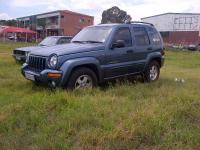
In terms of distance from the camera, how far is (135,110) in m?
5.59

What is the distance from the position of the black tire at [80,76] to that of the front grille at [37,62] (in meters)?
0.70

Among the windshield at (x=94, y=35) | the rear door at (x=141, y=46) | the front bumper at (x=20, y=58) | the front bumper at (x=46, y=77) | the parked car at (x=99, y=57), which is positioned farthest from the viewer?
the front bumper at (x=20, y=58)

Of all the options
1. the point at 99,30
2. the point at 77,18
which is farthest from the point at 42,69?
the point at 77,18

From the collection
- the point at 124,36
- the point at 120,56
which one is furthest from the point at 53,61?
the point at 124,36

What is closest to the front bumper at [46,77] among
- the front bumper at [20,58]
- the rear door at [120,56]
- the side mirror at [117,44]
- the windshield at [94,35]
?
the rear door at [120,56]

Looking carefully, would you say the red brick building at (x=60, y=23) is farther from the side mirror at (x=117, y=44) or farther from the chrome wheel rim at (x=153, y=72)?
the side mirror at (x=117, y=44)

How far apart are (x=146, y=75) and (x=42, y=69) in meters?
3.22

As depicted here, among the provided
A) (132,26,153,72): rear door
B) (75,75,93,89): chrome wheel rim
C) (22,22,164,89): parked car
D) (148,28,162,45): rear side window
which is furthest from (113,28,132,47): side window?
(75,75,93,89): chrome wheel rim

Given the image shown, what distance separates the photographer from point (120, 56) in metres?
8.24

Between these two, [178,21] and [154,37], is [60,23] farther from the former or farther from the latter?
[154,37]

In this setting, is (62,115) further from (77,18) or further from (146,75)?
(77,18)

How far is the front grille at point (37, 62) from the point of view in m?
7.36

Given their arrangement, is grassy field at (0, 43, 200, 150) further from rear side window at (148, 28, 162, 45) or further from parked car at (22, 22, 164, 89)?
rear side window at (148, 28, 162, 45)

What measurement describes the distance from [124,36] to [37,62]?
237cm
